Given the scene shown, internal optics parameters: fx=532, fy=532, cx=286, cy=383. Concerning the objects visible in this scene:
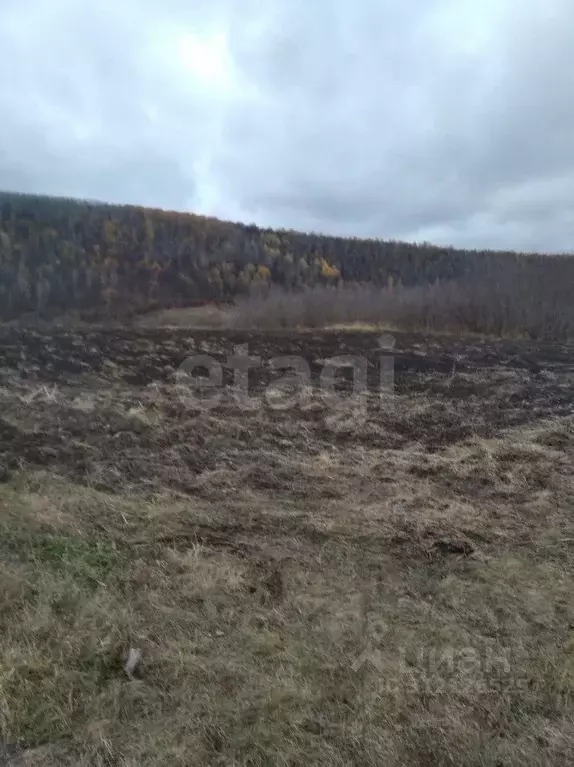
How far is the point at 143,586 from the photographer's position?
311 cm

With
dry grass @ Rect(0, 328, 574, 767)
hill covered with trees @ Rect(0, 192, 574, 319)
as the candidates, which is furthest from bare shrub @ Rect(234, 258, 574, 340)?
dry grass @ Rect(0, 328, 574, 767)

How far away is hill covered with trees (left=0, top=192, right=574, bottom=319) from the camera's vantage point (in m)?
11.6

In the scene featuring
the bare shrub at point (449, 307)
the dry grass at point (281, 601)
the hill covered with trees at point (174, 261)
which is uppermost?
the hill covered with trees at point (174, 261)

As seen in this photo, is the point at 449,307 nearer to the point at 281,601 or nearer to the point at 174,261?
the point at 174,261

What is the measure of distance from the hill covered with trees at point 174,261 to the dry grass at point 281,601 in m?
7.26

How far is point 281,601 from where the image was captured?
3033 mm

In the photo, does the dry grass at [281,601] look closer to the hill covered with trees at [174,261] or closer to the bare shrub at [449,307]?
the hill covered with trees at [174,261]

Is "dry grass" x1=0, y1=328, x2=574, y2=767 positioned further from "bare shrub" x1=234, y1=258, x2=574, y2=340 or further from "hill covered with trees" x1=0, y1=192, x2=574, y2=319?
"bare shrub" x1=234, y1=258, x2=574, y2=340

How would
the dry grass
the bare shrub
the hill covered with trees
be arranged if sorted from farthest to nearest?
the bare shrub → the hill covered with trees → the dry grass

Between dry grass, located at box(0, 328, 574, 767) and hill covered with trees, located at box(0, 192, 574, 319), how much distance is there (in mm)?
7257

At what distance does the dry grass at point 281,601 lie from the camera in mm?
2135

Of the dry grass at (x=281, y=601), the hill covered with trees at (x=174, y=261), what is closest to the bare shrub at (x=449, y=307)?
the hill covered with trees at (x=174, y=261)

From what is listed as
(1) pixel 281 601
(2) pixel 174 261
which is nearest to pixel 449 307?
(2) pixel 174 261

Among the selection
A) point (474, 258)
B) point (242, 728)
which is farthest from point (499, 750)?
point (474, 258)
